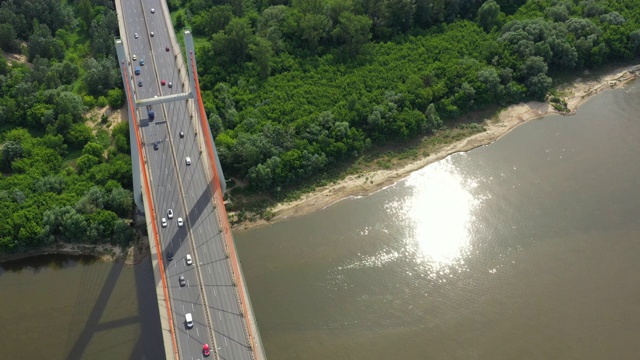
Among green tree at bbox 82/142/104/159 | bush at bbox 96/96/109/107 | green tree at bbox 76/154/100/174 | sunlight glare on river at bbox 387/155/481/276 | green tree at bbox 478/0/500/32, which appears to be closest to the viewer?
sunlight glare on river at bbox 387/155/481/276

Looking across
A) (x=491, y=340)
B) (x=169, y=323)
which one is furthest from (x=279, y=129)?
(x=491, y=340)

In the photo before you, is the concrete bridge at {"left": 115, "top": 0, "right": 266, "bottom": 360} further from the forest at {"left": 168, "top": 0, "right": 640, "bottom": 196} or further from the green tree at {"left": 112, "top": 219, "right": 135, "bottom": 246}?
the forest at {"left": 168, "top": 0, "right": 640, "bottom": 196}

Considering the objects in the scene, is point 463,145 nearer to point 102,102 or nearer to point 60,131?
point 102,102

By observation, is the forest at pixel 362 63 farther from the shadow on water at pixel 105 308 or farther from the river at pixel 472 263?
the shadow on water at pixel 105 308

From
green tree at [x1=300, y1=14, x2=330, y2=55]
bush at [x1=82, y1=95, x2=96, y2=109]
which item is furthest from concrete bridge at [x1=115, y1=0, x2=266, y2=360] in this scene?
green tree at [x1=300, y1=14, x2=330, y2=55]

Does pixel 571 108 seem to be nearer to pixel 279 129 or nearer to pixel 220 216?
pixel 279 129

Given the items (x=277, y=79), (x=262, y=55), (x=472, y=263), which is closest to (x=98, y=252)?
(x=277, y=79)

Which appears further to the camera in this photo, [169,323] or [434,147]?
[434,147]
